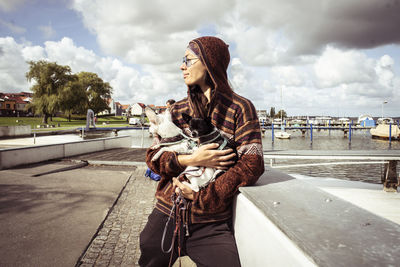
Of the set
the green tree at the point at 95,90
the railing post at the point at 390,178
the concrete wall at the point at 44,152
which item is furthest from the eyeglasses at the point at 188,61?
the green tree at the point at 95,90

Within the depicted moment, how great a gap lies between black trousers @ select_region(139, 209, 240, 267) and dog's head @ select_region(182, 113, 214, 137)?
638mm

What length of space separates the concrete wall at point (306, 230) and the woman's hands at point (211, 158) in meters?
0.22

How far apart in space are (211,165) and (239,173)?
197mm

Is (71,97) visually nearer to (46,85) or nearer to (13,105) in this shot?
(46,85)

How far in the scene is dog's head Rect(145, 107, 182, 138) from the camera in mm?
1687

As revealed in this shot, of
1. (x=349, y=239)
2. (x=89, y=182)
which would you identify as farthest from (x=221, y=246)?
(x=89, y=182)

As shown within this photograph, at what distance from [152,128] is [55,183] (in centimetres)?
564

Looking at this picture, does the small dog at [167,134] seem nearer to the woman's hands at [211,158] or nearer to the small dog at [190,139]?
the small dog at [190,139]

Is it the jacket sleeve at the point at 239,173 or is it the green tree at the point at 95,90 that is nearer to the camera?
the jacket sleeve at the point at 239,173

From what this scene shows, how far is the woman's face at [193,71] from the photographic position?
1.75m

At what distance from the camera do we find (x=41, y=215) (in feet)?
13.4

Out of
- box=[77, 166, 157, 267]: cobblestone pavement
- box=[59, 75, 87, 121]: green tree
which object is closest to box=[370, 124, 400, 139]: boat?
box=[77, 166, 157, 267]: cobblestone pavement

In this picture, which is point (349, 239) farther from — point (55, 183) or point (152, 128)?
point (55, 183)

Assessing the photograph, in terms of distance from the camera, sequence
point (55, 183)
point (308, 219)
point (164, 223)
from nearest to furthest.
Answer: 1. point (308, 219)
2. point (164, 223)
3. point (55, 183)
